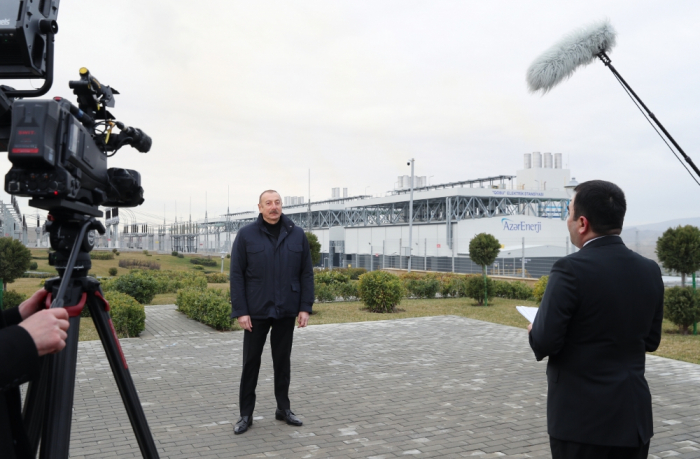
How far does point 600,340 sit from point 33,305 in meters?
2.24

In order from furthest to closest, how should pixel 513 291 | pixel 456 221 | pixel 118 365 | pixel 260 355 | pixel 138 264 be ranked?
pixel 456 221
pixel 138 264
pixel 513 291
pixel 260 355
pixel 118 365

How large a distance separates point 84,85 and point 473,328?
10268 millimetres

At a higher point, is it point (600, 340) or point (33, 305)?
point (33, 305)

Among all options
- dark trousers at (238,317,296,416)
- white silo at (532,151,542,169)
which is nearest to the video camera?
dark trousers at (238,317,296,416)

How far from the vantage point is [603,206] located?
239 centimetres

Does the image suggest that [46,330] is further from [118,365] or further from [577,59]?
[577,59]

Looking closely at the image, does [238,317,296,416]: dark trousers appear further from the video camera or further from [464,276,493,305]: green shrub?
[464,276,493,305]: green shrub

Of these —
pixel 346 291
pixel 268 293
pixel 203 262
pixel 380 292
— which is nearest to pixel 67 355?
pixel 268 293

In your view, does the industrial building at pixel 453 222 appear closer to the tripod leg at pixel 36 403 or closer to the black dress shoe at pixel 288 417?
the black dress shoe at pixel 288 417

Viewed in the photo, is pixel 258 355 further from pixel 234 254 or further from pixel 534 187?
pixel 534 187

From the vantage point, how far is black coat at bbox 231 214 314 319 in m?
4.91

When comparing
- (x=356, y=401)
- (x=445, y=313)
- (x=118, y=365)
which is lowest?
(x=356, y=401)

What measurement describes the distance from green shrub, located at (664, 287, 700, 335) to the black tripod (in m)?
11.1

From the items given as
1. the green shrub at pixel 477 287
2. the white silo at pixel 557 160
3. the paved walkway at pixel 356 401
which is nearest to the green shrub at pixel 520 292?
the green shrub at pixel 477 287
